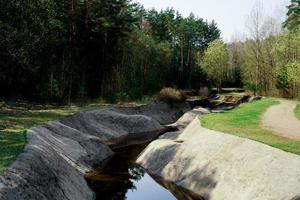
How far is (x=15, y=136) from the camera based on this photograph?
2084cm

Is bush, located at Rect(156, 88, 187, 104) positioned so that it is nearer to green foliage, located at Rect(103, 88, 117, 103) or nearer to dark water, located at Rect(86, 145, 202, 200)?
green foliage, located at Rect(103, 88, 117, 103)

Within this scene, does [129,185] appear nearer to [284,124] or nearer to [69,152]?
[69,152]

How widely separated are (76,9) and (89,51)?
19.7 feet

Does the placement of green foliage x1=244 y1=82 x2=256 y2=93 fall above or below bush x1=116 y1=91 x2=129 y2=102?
above

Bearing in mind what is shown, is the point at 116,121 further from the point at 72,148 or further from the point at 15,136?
the point at 15,136

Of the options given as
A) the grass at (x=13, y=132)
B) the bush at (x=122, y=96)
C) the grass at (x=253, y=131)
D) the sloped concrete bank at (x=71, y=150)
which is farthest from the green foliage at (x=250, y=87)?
the grass at (x=13, y=132)

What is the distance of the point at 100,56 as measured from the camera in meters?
56.7

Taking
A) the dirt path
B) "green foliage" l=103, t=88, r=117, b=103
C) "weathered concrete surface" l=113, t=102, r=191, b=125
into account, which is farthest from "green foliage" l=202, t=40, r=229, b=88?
the dirt path

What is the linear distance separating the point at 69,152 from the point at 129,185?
12.6 ft

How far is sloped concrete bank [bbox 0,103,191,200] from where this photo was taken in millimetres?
14242

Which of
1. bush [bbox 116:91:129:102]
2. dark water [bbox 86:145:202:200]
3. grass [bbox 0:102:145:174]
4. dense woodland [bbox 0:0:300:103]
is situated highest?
dense woodland [bbox 0:0:300:103]

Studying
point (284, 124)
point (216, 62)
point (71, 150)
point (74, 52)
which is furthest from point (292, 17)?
point (71, 150)

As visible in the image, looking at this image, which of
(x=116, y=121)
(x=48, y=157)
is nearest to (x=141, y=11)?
(x=116, y=121)

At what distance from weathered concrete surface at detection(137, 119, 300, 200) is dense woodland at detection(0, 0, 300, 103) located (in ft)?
35.6
